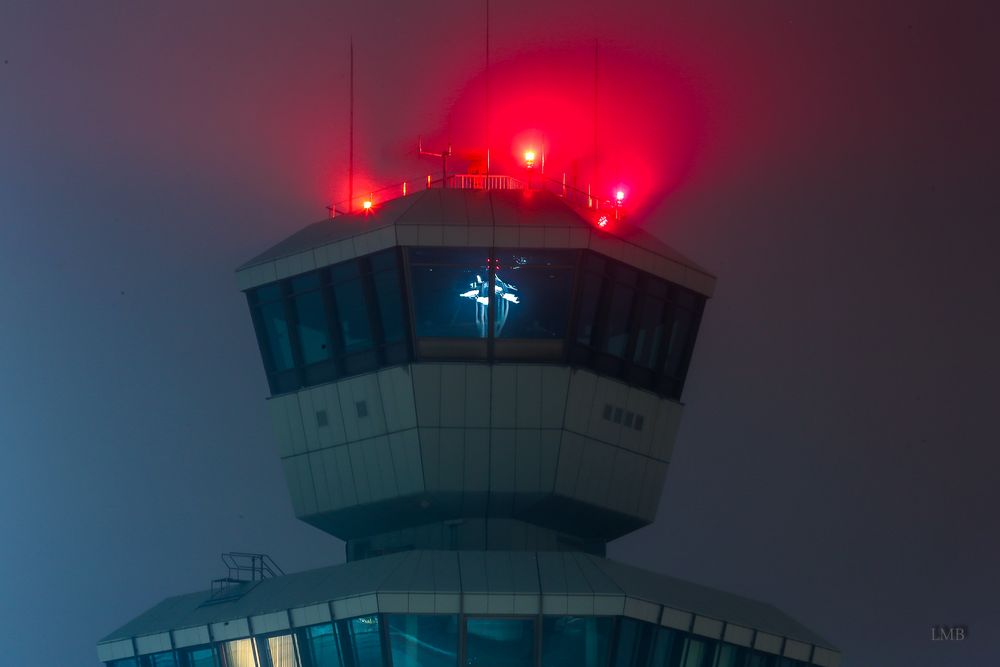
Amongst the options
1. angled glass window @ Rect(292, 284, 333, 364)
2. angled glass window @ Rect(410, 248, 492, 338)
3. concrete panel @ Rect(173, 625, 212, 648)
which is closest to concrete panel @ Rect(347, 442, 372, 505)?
angled glass window @ Rect(292, 284, 333, 364)

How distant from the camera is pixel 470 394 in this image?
162ft

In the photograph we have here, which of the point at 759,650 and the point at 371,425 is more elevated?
the point at 371,425

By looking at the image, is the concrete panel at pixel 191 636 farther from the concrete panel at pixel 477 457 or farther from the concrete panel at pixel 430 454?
the concrete panel at pixel 477 457

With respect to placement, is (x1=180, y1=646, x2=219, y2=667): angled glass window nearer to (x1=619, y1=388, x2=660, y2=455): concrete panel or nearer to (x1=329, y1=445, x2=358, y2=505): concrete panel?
(x1=329, y1=445, x2=358, y2=505): concrete panel

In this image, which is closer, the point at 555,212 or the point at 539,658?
the point at 539,658

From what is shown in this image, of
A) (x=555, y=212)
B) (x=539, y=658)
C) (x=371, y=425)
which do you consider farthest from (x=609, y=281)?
(x=539, y=658)

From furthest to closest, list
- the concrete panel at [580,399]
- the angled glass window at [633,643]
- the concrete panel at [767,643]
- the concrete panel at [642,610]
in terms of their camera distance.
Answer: the concrete panel at [580,399] < the concrete panel at [767,643] < the angled glass window at [633,643] < the concrete panel at [642,610]

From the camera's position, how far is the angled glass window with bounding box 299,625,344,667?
4609 centimetres

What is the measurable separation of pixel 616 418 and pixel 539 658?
7981 millimetres

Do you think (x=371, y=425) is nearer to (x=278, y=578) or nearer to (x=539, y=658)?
(x=278, y=578)

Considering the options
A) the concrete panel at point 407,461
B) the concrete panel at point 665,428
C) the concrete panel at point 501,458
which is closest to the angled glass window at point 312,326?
the concrete panel at point 407,461

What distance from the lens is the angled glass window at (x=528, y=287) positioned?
162 ft

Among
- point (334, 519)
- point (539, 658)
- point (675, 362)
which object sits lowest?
point (539, 658)

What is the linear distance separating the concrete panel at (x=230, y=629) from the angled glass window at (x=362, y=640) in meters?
2.90
